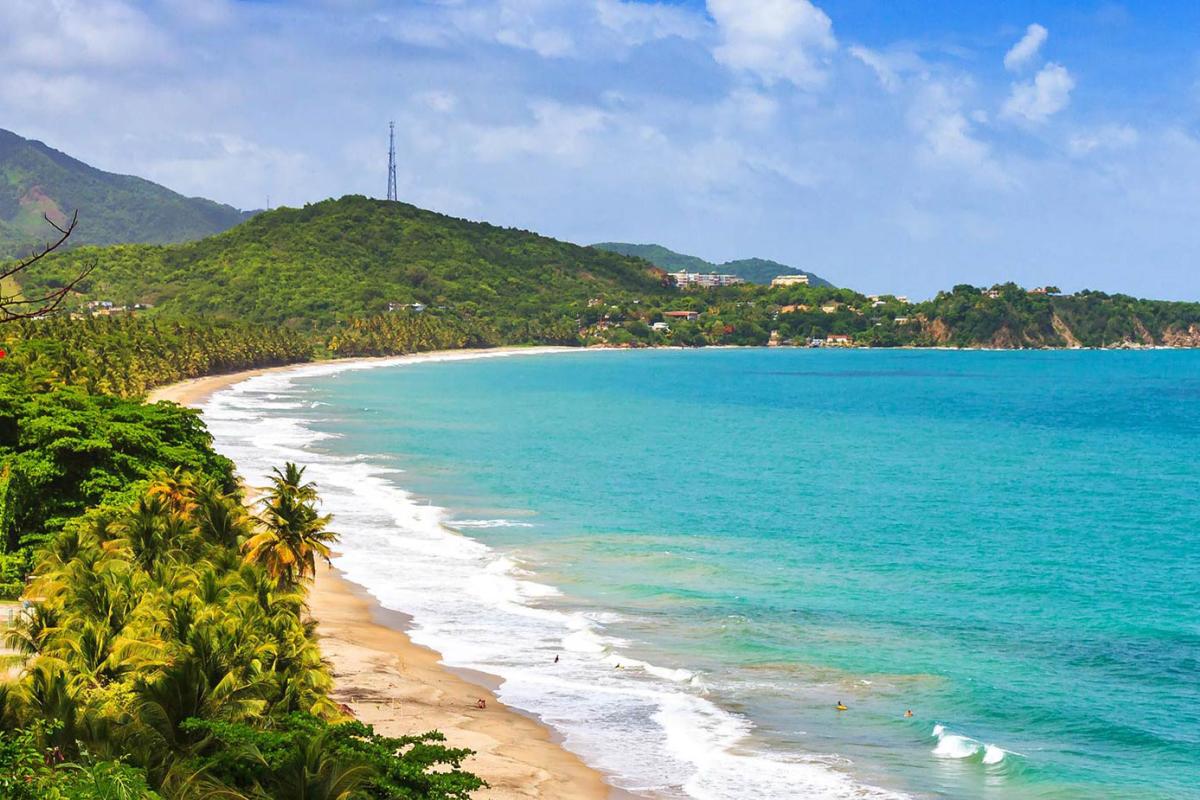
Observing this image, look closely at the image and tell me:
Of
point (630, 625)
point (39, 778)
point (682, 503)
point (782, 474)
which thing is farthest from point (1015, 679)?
point (782, 474)

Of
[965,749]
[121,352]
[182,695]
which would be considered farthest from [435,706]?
[121,352]

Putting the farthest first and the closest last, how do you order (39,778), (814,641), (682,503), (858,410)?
(858,410)
(682,503)
(814,641)
(39,778)

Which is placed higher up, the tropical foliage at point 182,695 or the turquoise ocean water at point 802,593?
the tropical foliage at point 182,695

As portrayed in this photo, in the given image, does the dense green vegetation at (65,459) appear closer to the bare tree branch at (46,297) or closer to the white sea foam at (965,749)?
the white sea foam at (965,749)

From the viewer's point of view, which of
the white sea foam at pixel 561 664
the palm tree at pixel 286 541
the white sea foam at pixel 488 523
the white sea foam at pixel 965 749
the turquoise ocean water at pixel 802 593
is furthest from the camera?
the white sea foam at pixel 488 523

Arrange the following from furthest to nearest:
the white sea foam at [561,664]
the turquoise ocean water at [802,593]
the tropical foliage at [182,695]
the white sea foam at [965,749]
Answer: the turquoise ocean water at [802,593] → the white sea foam at [965,749] → the white sea foam at [561,664] → the tropical foliage at [182,695]

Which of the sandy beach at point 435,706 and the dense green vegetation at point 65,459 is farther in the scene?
the dense green vegetation at point 65,459

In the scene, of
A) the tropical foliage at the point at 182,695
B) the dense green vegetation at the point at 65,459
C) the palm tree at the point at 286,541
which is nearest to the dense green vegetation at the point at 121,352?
the dense green vegetation at the point at 65,459

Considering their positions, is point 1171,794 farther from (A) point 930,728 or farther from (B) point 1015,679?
(B) point 1015,679
